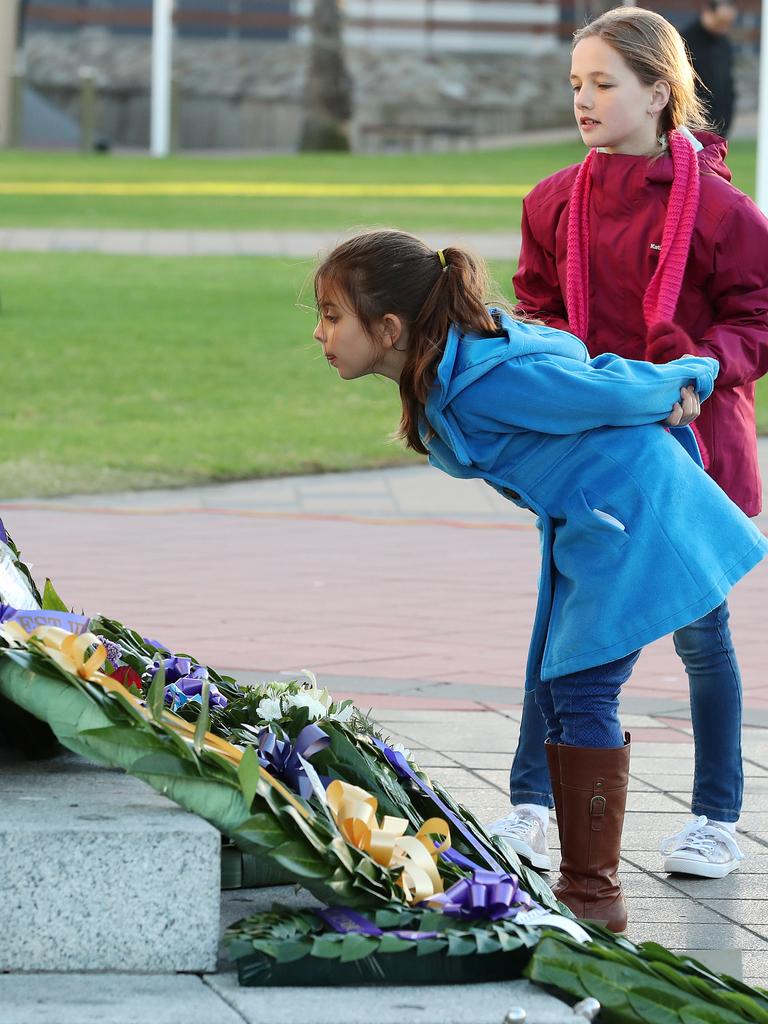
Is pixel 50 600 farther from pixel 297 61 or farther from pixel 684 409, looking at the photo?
pixel 297 61

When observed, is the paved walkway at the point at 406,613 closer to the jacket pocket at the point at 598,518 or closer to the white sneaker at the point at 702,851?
the white sneaker at the point at 702,851

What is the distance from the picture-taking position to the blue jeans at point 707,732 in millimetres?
3920

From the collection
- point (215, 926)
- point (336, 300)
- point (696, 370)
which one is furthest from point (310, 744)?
point (696, 370)

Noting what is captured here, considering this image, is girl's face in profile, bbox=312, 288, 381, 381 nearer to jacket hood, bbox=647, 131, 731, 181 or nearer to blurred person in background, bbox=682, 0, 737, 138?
jacket hood, bbox=647, 131, 731, 181

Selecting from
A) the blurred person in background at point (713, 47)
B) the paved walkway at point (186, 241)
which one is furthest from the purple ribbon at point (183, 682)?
the paved walkway at point (186, 241)

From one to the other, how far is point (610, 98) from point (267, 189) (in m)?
22.1

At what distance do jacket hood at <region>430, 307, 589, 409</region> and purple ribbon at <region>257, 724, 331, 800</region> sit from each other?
0.62m

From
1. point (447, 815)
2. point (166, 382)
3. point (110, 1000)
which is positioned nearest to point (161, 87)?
point (166, 382)

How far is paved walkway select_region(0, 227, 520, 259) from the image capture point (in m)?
18.6

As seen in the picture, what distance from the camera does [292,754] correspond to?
10.2 ft

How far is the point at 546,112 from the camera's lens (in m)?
41.2

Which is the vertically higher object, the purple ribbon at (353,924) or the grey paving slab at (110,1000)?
the purple ribbon at (353,924)

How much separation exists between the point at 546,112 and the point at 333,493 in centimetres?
3336

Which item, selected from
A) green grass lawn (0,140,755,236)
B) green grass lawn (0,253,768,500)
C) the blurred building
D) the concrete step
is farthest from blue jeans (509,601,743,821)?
the blurred building
